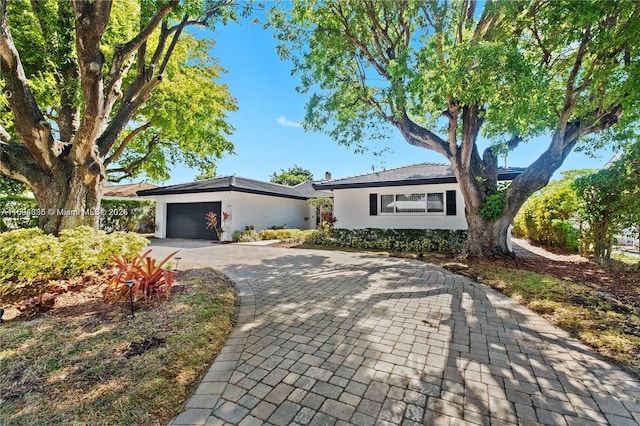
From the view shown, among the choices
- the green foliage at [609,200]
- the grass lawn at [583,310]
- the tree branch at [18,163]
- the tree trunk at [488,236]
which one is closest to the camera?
the grass lawn at [583,310]

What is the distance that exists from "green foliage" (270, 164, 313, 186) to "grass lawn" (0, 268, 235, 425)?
38.5 metres

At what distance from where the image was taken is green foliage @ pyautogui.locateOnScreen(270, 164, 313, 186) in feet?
140

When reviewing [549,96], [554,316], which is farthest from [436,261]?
[549,96]

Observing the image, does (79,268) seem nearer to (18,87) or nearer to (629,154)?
(18,87)

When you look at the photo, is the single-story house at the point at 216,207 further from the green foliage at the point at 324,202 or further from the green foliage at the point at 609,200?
the green foliage at the point at 609,200

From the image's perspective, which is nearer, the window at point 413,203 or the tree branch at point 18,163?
the tree branch at point 18,163

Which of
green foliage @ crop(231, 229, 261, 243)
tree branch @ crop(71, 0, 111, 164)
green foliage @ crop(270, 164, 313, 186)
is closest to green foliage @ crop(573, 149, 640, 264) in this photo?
tree branch @ crop(71, 0, 111, 164)

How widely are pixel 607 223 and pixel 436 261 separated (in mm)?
4637

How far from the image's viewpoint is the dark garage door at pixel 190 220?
48.4 feet

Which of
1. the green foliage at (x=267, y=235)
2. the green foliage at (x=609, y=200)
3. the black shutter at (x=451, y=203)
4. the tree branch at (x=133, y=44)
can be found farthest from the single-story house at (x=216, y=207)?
the green foliage at (x=609, y=200)

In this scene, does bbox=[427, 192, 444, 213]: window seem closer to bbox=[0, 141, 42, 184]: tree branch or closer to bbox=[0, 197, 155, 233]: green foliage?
bbox=[0, 141, 42, 184]: tree branch

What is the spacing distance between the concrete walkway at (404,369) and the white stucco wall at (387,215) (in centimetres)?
709

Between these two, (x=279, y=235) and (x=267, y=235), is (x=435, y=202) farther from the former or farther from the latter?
(x=267, y=235)

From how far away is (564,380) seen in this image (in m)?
2.46
